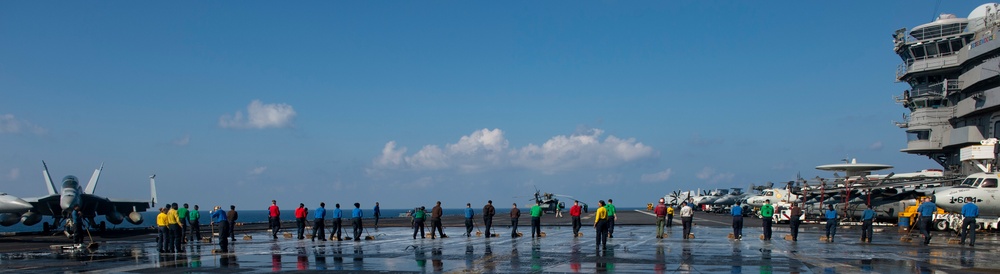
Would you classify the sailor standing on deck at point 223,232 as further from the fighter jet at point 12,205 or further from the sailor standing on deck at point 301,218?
the fighter jet at point 12,205

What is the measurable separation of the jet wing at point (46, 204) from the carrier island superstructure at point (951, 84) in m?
55.7

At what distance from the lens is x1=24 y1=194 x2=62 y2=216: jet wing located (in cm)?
3700

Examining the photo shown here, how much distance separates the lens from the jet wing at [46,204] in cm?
3700

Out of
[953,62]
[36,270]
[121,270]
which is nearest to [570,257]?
[121,270]

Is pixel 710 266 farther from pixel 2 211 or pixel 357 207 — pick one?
pixel 2 211

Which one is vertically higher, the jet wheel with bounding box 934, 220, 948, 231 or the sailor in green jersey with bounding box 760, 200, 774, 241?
the sailor in green jersey with bounding box 760, 200, 774, 241

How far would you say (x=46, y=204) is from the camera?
37469mm

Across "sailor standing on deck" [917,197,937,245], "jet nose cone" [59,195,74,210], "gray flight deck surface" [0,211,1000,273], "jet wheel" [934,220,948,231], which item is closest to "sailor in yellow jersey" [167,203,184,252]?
"gray flight deck surface" [0,211,1000,273]

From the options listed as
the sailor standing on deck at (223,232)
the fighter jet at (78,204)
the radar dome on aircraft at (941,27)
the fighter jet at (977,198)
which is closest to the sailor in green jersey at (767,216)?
the fighter jet at (977,198)

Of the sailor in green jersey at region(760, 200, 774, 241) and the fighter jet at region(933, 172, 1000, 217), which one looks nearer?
the sailor in green jersey at region(760, 200, 774, 241)

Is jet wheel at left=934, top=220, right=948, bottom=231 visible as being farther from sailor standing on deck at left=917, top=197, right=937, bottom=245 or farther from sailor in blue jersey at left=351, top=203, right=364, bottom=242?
sailor in blue jersey at left=351, top=203, right=364, bottom=242

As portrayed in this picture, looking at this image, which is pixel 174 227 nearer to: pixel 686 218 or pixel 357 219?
pixel 357 219

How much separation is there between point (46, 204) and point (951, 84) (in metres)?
62.4

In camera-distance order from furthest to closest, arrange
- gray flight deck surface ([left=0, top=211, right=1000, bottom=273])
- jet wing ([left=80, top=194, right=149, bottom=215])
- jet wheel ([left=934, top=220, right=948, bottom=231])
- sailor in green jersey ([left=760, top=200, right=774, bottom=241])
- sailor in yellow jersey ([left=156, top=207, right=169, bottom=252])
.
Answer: jet wing ([left=80, top=194, right=149, bottom=215])
jet wheel ([left=934, top=220, right=948, bottom=231])
sailor in green jersey ([left=760, top=200, right=774, bottom=241])
sailor in yellow jersey ([left=156, top=207, right=169, bottom=252])
gray flight deck surface ([left=0, top=211, right=1000, bottom=273])
